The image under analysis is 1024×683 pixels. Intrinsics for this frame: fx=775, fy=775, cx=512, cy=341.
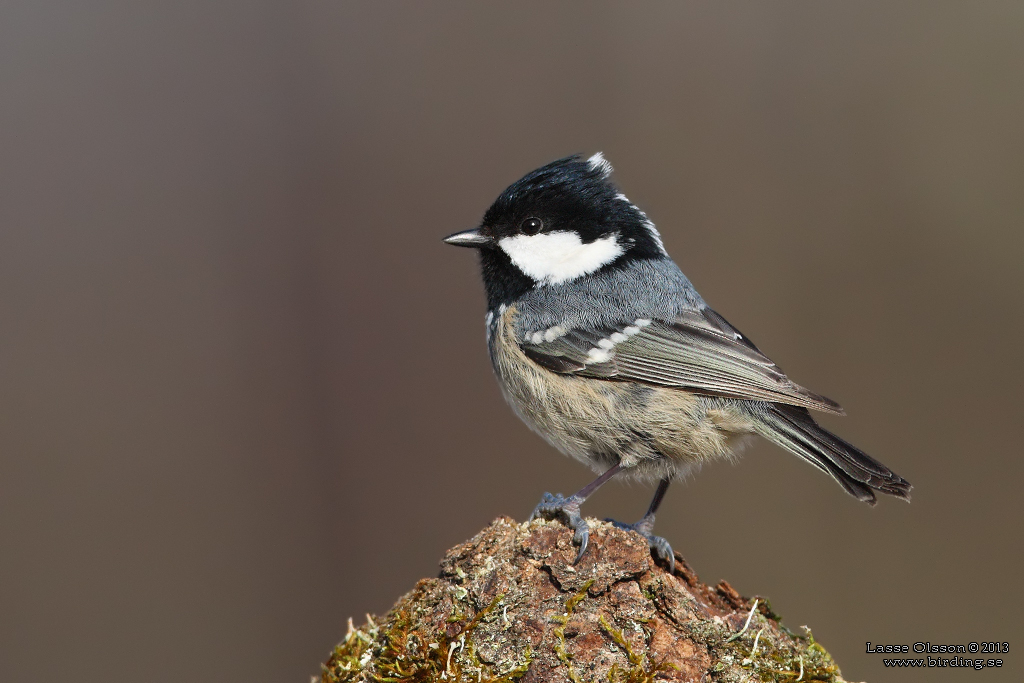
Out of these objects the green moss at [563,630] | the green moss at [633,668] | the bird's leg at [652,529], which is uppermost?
the green moss at [563,630]

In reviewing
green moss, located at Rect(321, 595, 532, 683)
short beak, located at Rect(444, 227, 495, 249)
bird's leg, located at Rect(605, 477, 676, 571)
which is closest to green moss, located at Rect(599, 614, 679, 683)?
green moss, located at Rect(321, 595, 532, 683)

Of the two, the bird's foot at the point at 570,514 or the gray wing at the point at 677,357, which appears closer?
the bird's foot at the point at 570,514

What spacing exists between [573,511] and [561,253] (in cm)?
112

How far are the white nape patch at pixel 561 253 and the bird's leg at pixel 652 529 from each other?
2.64 feet

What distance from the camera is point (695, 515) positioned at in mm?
4422

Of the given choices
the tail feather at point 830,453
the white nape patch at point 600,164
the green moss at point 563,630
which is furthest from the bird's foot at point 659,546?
the white nape patch at point 600,164

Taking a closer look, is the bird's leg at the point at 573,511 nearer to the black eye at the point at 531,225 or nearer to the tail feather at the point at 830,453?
the tail feather at the point at 830,453

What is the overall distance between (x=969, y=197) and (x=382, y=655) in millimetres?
4256

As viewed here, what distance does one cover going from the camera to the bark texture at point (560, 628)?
1564 mm

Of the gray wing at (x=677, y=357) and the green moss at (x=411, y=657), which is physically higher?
the gray wing at (x=677, y=357)

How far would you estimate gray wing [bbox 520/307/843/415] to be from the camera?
7.74ft

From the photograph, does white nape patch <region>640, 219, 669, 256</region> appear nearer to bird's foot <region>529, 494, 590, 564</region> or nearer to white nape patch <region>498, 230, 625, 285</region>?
white nape patch <region>498, 230, 625, 285</region>

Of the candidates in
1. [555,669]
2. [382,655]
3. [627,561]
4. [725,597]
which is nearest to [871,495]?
[725,597]

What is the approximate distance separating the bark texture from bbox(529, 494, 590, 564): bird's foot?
0.06 feet
